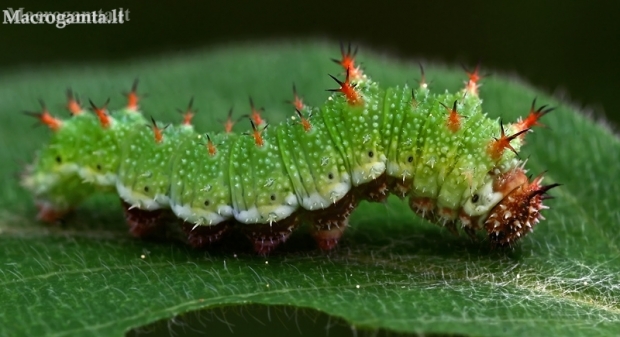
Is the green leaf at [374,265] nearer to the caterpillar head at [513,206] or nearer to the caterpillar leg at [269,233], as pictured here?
the caterpillar leg at [269,233]

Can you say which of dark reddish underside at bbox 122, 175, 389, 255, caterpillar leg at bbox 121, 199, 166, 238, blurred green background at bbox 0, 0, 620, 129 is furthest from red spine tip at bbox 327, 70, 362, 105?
blurred green background at bbox 0, 0, 620, 129

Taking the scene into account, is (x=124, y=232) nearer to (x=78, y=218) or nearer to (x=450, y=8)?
(x=78, y=218)

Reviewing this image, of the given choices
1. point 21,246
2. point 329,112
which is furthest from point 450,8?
point 21,246

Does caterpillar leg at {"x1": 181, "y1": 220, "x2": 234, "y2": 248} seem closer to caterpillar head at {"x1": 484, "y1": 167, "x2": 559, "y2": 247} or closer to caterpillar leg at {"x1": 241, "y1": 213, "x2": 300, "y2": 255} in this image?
caterpillar leg at {"x1": 241, "y1": 213, "x2": 300, "y2": 255}

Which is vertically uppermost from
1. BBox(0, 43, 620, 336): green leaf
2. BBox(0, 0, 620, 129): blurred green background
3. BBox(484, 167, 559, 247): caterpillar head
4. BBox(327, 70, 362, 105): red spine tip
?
BBox(0, 0, 620, 129): blurred green background

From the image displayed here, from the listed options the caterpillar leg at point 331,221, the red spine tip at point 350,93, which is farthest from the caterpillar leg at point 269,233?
the red spine tip at point 350,93

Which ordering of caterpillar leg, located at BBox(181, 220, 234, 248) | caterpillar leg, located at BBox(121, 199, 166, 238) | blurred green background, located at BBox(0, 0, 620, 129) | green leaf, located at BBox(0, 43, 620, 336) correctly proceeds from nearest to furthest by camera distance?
1. green leaf, located at BBox(0, 43, 620, 336)
2. caterpillar leg, located at BBox(181, 220, 234, 248)
3. caterpillar leg, located at BBox(121, 199, 166, 238)
4. blurred green background, located at BBox(0, 0, 620, 129)
